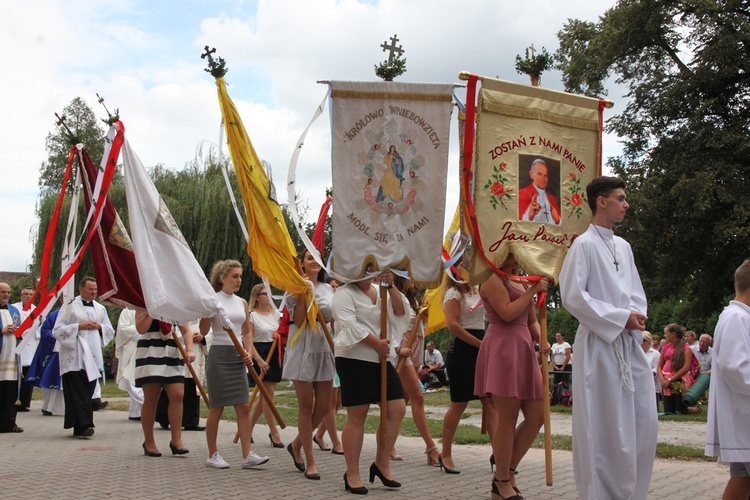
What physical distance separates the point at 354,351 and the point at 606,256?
7.84ft

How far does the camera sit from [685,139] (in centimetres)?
2684

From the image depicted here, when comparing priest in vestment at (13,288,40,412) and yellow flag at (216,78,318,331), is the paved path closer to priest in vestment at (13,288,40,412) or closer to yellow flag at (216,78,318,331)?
yellow flag at (216,78,318,331)

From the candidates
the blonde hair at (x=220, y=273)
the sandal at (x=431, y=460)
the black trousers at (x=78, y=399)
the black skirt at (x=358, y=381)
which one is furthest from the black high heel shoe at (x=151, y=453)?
the black skirt at (x=358, y=381)

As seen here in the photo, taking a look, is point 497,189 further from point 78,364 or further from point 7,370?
point 7,370

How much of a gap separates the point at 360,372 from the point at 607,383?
236 centimetres

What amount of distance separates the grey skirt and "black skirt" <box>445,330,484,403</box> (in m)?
2.00

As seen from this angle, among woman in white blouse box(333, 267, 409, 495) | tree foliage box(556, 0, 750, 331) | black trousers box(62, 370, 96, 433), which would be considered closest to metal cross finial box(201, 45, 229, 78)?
woman in white blouse box(333, 267, 409, 495)

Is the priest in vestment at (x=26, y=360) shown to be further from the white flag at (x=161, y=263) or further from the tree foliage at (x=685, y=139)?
the tree foliage at (x=685, y=139)

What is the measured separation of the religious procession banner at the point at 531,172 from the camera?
6527 mm

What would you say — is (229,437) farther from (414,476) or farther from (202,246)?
(202,246)

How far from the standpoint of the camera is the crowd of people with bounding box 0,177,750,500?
5.07 m

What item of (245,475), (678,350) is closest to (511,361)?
(245,475)

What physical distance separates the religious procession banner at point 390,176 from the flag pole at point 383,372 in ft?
A: 0.82

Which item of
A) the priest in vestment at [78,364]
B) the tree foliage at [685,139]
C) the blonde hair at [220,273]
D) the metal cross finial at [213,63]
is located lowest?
the priest in vestment at [78,364]
